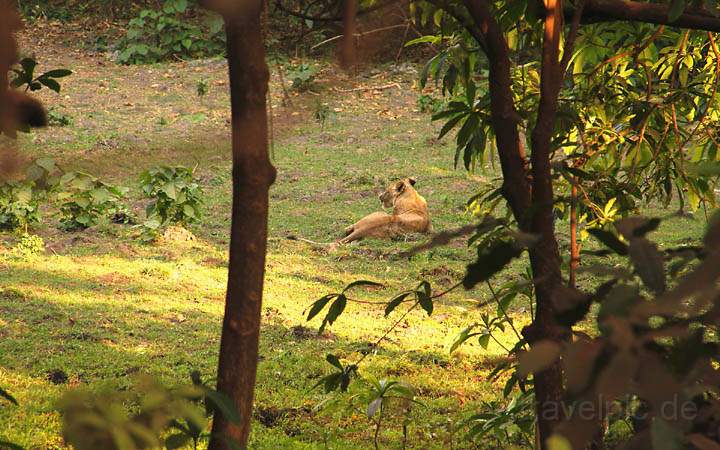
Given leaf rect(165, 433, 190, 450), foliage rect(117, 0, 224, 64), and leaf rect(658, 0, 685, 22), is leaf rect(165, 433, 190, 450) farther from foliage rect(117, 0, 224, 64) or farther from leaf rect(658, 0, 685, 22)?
foliage rect(117, 0, 224, 64)

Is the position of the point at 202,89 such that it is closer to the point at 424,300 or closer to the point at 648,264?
the point at 424,300

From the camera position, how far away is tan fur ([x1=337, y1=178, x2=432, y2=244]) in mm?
6980

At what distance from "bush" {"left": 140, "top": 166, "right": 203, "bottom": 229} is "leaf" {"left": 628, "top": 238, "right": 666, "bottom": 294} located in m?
6.05

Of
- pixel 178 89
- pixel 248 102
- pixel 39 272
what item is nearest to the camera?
pixel 248 102

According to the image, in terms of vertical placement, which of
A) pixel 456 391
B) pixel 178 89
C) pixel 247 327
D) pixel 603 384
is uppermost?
pixel 178 89

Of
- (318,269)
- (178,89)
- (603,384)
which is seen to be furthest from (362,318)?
(178,89)

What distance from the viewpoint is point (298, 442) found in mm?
3211

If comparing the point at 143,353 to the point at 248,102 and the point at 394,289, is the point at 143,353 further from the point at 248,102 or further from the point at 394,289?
the point at 248,102

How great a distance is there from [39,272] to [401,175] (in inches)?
171

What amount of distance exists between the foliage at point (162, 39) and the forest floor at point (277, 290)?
2.55 metres

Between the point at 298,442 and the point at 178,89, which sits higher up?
the point at 178,89

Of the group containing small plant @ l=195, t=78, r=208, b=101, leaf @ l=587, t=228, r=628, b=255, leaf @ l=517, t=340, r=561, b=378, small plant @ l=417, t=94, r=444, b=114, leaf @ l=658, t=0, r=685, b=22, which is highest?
small plant @ l=195, t=78, r=208, b=101

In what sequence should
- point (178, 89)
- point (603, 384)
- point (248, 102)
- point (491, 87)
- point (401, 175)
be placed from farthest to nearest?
point (178, 89) → point (401, 175) → point (491, 87) → point (248, 102) → point (603, 384)

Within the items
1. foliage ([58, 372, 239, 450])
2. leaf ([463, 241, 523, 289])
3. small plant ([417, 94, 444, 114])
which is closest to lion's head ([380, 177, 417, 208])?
small plant ([417, 94, 444, 114])
